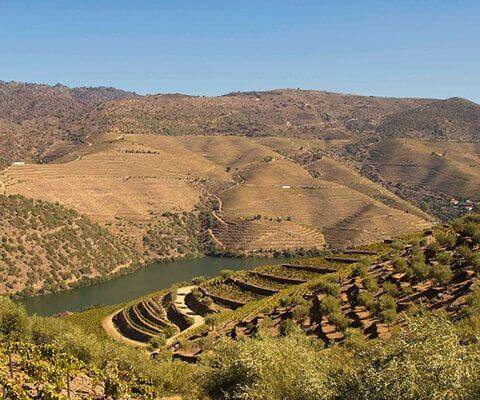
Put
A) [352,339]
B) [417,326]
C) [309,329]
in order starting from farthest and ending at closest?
1. [309,329]
2. [352,339]
3. [417,326]

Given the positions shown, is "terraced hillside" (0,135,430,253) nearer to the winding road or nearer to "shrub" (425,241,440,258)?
the winding road

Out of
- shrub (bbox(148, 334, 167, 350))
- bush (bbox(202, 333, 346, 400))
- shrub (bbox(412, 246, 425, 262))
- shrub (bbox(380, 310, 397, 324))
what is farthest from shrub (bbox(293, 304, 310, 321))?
bush (bbox(202, 333, 346, 400))

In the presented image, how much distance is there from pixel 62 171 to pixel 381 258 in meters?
125

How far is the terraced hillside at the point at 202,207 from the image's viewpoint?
144625 mm

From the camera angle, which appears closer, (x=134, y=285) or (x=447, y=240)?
(x=447, y=240)

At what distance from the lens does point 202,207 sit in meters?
172

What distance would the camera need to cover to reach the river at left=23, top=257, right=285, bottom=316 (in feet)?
333

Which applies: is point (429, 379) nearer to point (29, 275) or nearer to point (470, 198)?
point (29, 275)

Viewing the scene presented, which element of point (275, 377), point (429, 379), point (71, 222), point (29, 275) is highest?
→ point (429, 379)

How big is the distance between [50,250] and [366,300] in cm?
9099

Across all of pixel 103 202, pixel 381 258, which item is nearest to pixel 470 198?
pixel 103 202

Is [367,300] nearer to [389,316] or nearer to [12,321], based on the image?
[389,316]

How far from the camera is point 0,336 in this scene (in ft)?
129

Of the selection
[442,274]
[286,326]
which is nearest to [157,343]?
[286,326]
